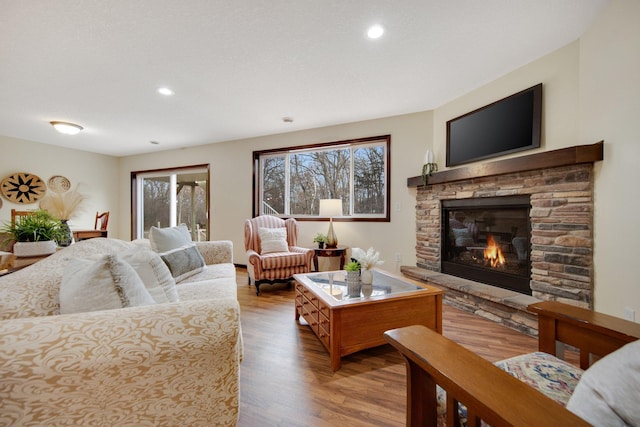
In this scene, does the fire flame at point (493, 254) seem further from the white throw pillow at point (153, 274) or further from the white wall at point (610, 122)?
the white throw pillow at point (153, 274)

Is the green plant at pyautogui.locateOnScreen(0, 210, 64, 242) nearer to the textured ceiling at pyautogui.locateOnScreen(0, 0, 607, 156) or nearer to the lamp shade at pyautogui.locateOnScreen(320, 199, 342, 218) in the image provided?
the textured ceiling at pyautogui.locateOnScreen(0, 0, 607, 156)

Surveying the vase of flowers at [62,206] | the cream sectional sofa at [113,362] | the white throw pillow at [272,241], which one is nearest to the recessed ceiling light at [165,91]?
the vase of flowers at [62,206]

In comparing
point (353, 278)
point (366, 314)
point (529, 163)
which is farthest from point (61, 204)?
point (529, 163)

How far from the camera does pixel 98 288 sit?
864 mm

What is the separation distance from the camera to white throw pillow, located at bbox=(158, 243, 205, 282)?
77.3 inches

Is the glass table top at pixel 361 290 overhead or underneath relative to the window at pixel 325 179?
underneath

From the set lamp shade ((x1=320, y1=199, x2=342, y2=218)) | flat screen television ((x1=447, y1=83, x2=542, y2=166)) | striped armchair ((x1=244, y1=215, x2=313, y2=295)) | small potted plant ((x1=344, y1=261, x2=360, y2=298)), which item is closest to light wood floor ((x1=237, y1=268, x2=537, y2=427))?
small potted plant ((x1=344, y1=261, x2=360, y2=298))

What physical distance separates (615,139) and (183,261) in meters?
3.25

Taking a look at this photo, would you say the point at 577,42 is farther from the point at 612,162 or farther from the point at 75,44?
the point at 75,44

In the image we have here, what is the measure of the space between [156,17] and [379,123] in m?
2.76

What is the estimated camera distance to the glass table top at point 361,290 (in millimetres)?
1861

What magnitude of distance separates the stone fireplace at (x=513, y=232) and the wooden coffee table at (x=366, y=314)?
887mm

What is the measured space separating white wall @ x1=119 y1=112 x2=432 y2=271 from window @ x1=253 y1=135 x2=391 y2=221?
0.39 ft

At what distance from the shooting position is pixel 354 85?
2.69 meters
